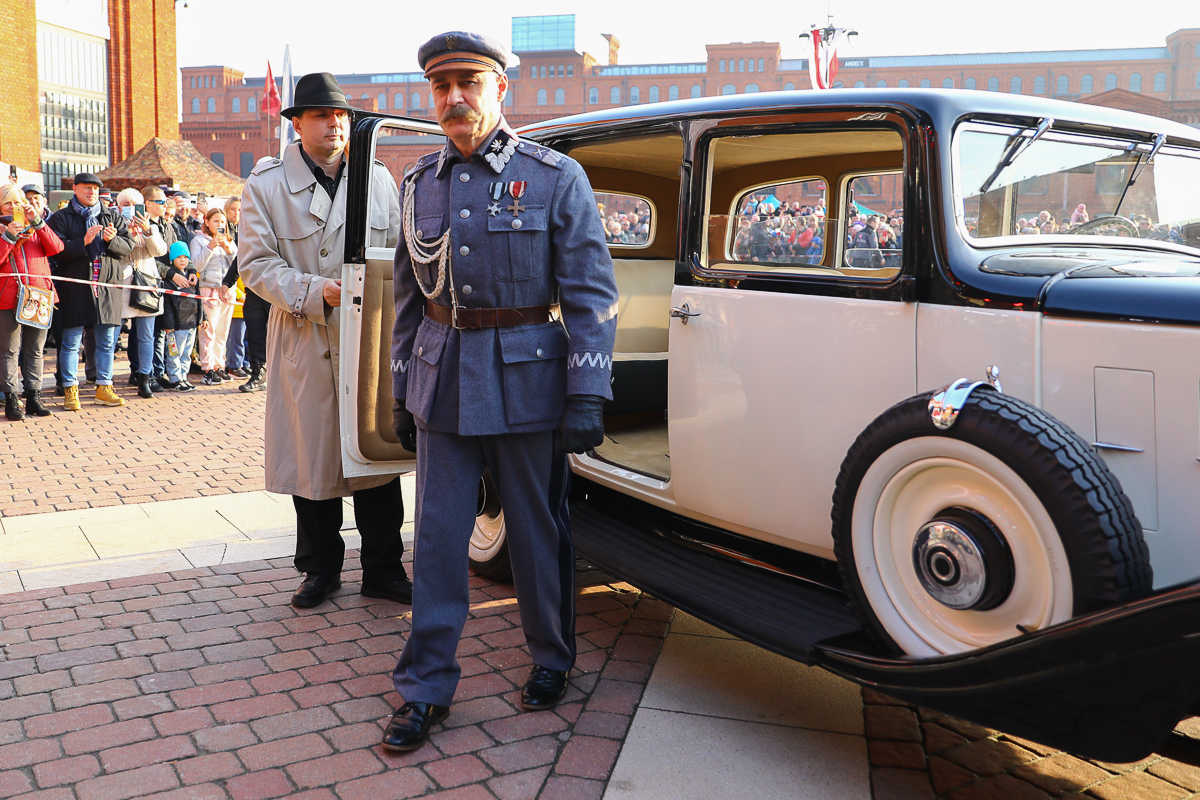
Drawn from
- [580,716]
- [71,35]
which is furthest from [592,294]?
[71,35]

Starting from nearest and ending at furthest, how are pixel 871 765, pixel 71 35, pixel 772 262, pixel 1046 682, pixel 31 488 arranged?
pixel 1046 682 → pixel 871 765 → pixel 772 262 → pixel 31 488 → pixel 71 35

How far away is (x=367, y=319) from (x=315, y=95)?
958 millimetres

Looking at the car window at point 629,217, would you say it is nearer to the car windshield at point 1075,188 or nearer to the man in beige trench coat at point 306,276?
the man in beige trench coat at point 306,276

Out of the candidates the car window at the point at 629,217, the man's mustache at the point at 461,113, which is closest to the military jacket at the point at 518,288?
the man's mustache at the point at 461,113

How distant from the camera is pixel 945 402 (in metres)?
2.32

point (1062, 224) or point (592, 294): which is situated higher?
point (1062, 224)

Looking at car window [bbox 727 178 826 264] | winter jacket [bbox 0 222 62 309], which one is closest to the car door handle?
car window [bbox 727 178 826 264]

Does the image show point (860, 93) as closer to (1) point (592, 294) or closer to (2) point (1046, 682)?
(1) point (592, 294)

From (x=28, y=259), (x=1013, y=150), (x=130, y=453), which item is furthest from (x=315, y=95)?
(x=28, y=259)

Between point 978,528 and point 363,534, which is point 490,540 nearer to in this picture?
point 363,534

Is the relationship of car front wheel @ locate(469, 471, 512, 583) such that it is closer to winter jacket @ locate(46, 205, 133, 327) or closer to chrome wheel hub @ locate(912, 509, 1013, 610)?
chrome wheel hub @ locate(912, 509, 1013, 610)

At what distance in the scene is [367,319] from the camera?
3.90 m

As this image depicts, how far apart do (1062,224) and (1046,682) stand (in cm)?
160

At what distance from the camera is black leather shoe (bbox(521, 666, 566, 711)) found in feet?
10.5
